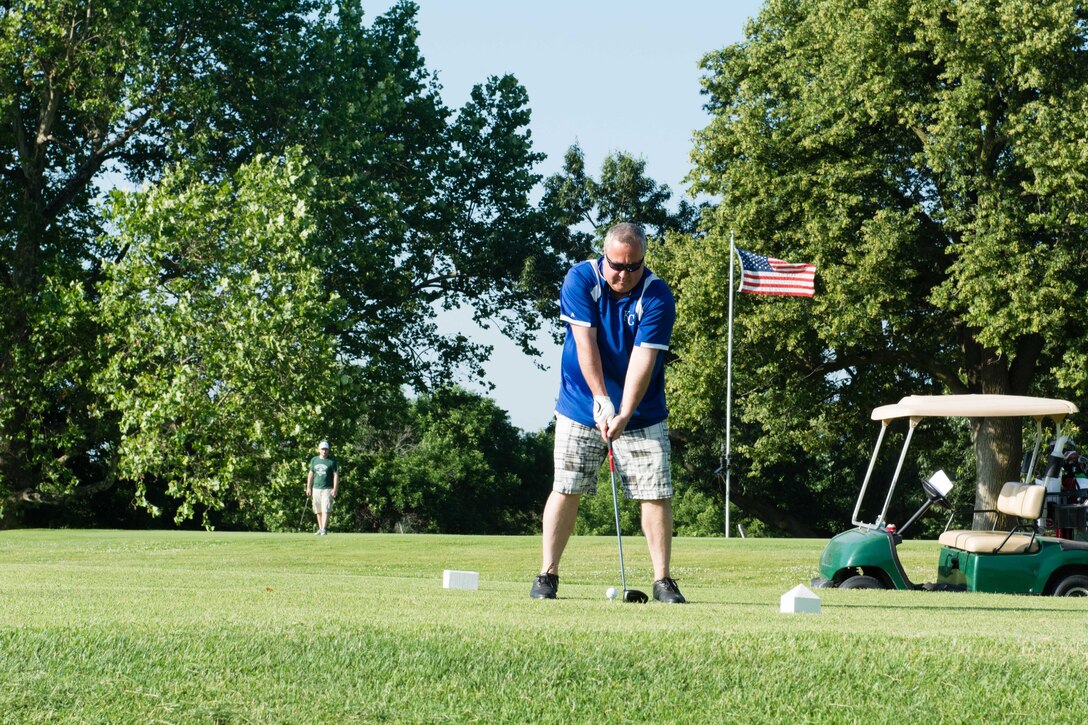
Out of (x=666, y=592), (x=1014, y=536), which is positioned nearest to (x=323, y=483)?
(x=1014, y=536)

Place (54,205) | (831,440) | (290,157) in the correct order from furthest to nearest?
(831,440) < (54,205) < (290,157)

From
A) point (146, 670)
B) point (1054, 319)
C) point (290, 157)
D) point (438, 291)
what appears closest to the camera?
point (146, 670)

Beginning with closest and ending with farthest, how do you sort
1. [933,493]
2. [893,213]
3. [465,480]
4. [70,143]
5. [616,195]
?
[933,493] < [893,213] < [70,143] < [616,195] < [465,480]

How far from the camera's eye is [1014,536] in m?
12.4

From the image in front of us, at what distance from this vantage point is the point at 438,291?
36.9m

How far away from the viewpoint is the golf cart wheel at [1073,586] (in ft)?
40.4

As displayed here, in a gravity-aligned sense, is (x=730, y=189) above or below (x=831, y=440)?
above

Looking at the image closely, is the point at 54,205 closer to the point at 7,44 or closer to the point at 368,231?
the point at 7,44

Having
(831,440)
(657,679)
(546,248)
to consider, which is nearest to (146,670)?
(657,679)

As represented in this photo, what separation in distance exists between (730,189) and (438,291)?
9.64m

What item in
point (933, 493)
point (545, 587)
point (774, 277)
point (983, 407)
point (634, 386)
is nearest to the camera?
point (634, 386)

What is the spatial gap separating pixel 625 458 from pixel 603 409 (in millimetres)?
419

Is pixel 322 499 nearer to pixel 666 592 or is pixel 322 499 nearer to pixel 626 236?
pixel 666 592

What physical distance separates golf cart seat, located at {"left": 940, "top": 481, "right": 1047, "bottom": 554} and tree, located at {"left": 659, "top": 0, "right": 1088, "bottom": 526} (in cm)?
1317
